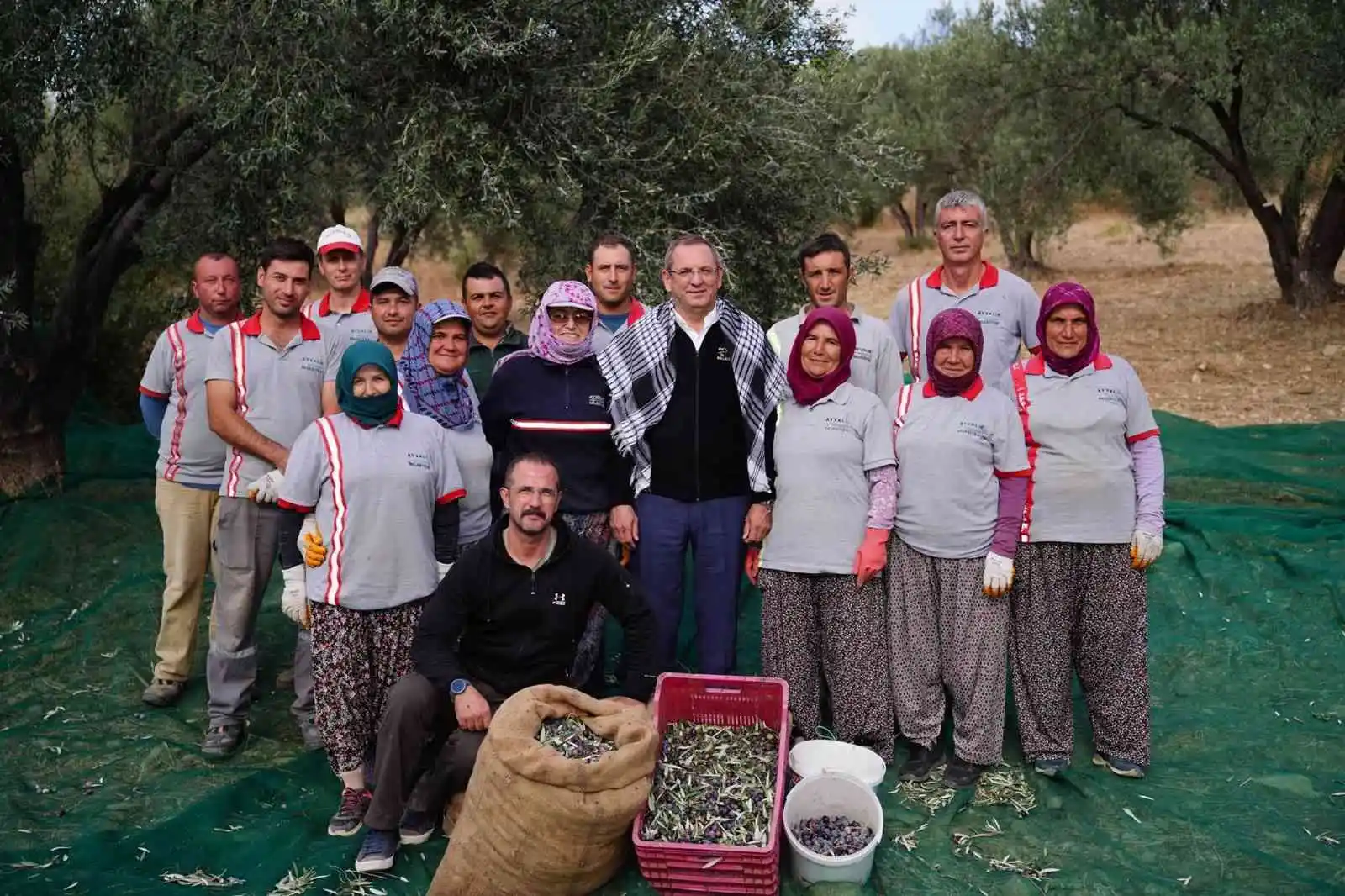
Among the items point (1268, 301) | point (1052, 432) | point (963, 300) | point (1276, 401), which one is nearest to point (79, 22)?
point (963, 300)

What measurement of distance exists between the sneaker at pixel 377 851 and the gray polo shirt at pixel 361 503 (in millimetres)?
747

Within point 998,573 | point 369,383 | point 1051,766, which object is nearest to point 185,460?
point 369,383

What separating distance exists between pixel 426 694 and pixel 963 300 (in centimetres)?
263

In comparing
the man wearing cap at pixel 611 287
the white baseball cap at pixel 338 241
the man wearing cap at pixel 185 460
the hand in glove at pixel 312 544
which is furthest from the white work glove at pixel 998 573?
the man wearing cap at pixel 185 460

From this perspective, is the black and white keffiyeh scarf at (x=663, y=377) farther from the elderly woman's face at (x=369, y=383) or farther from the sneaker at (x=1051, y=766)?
the sneaker at (x=1051, y=766)

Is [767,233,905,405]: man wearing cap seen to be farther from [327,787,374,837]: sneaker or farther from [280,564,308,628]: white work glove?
[327,787,374,837]: sneaker

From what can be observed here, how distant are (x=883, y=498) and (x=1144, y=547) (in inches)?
37.7

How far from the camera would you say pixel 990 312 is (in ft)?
15.3

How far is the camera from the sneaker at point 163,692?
16.2 feet

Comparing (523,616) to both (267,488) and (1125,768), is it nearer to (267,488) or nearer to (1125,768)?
(267,488)

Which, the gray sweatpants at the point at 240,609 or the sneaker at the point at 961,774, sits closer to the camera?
the sneaker at the point at 961,774

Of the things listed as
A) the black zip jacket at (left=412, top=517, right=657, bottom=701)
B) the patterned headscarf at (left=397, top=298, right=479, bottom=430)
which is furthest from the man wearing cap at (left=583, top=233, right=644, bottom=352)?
the black zip jacket at (left=412, top=517, right=657, bottom=701)

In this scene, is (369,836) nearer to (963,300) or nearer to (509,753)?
(509,753)

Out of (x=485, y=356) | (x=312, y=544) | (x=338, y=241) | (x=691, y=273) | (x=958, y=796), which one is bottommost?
(x=958, y=796)
